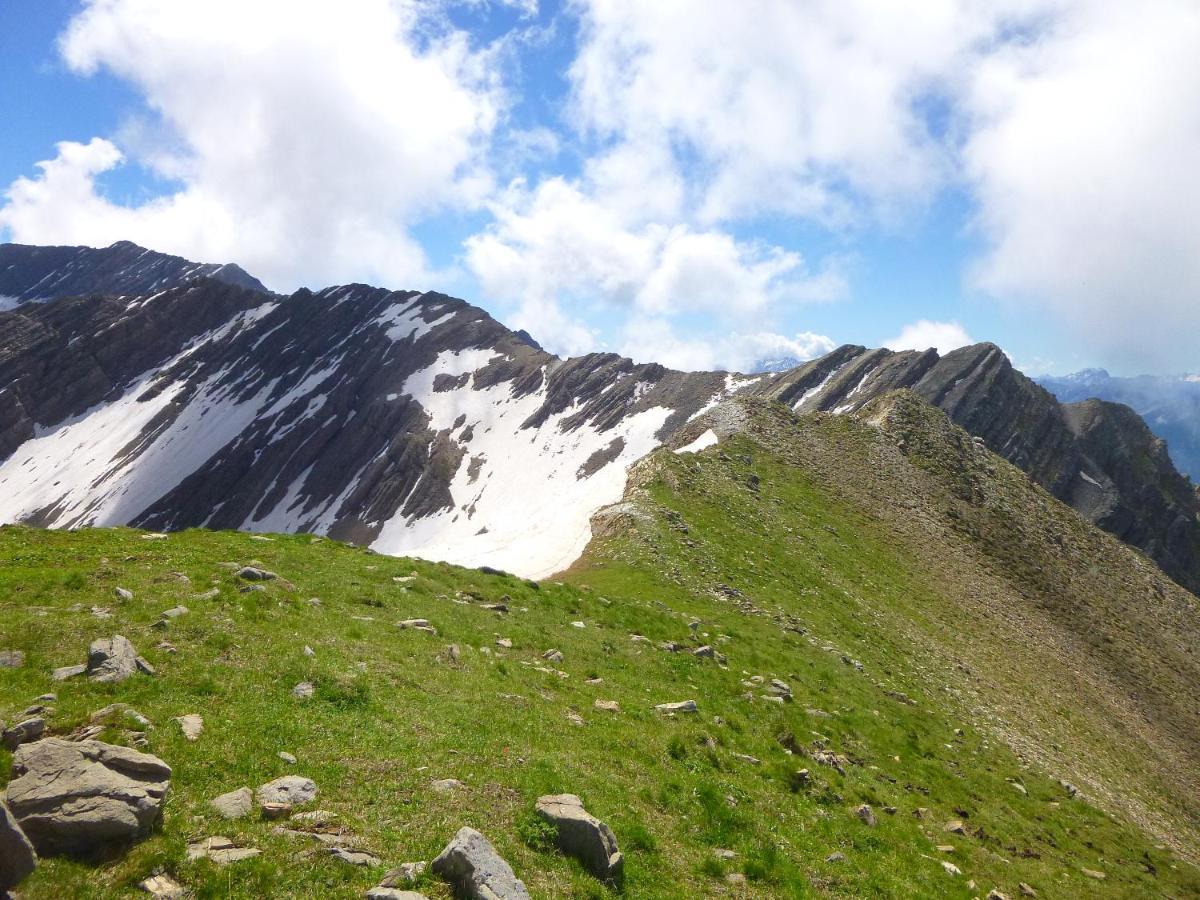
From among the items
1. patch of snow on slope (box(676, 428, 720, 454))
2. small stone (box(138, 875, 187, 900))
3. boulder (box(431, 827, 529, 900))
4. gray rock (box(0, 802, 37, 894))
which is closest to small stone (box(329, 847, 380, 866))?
boulder (box(431, 827, 529, 900))

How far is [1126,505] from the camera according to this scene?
139 meters

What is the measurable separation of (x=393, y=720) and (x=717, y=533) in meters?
32.2

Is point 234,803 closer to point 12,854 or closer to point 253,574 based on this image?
point 12,854

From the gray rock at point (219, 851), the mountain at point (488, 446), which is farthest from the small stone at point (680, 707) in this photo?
the mountain at point (488, 446)

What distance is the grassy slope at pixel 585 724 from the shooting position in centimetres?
1132

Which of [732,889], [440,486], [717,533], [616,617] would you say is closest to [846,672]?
[616,617]

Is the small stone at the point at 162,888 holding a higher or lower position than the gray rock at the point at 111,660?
higher

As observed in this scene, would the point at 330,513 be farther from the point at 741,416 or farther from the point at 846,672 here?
the point at 846,672

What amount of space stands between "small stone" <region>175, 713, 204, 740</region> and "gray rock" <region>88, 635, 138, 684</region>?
2.10 meters

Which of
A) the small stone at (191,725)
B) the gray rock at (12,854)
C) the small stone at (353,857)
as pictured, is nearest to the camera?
the gray rock at (12,854)

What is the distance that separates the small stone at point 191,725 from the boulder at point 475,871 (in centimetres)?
588

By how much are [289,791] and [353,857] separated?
2.22 meters

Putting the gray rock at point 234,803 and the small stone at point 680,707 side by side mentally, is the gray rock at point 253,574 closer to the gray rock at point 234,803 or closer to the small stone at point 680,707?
the gray rock at point 234,803

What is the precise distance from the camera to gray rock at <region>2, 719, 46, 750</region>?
1018 cm
